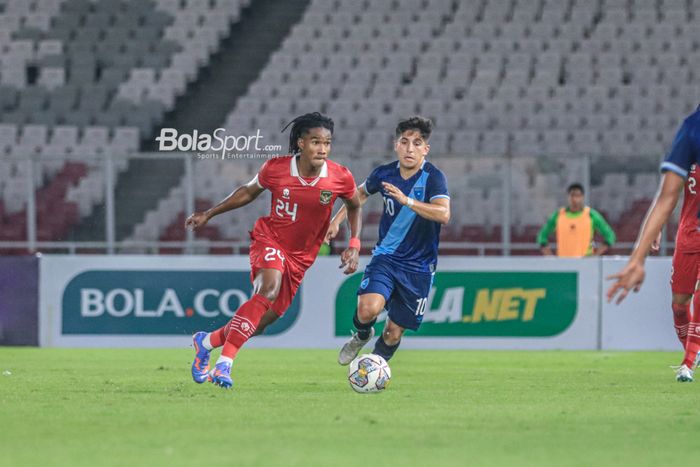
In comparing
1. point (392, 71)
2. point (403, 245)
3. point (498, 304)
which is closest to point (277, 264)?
point (403, 245)

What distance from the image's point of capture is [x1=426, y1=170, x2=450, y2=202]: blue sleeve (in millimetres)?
10625

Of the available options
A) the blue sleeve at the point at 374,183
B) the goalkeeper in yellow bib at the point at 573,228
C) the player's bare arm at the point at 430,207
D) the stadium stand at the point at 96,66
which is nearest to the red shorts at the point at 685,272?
the player's bare arm at the point at 430,207

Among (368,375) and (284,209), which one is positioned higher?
(284,209)

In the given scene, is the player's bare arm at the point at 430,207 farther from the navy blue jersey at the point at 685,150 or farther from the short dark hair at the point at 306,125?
the navy blue jersey at the point at 685,150

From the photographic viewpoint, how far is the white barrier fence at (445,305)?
16422 mm

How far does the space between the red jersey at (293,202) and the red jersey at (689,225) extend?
3034 millimetres

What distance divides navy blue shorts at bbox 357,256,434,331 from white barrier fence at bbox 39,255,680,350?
17.8 ft

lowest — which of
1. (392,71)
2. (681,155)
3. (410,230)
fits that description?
(410,230)

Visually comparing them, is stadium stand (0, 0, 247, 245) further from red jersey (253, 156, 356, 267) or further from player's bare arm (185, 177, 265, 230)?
red jersey (253, 156, 356, 267)

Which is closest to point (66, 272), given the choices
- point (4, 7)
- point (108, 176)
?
point (108, 176)

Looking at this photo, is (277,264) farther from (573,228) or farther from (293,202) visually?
(573,228)

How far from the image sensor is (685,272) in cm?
1144

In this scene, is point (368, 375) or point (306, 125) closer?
point (368, 375)

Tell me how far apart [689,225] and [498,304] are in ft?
17.9
